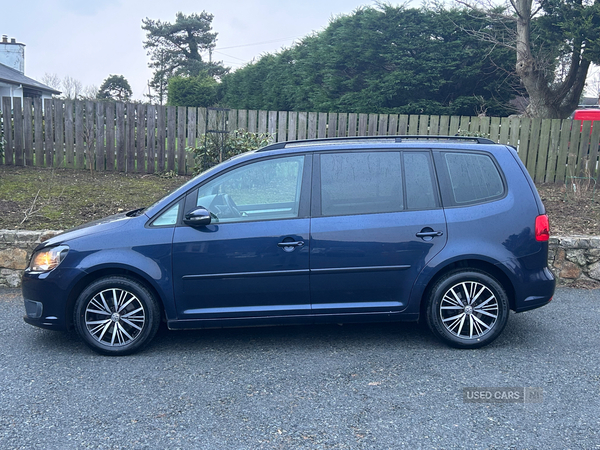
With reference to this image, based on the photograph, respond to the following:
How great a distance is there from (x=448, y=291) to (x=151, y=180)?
780 centimetres

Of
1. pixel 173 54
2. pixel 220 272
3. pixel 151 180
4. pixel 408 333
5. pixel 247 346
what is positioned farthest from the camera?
pixel 173 54

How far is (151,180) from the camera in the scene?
10906mm

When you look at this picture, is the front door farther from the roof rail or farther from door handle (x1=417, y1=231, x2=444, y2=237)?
door handle (x1=417, y1=231, x2=444, y2=237)

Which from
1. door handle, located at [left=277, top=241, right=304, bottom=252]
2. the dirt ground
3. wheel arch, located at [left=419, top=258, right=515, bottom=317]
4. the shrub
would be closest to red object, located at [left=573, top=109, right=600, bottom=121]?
the dirt ground

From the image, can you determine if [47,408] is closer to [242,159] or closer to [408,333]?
[242,159]

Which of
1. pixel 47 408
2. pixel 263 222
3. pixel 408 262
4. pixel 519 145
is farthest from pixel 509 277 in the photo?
pixel 519 145

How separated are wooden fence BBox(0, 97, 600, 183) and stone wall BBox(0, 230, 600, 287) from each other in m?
4.85

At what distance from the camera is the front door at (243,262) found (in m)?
4.34

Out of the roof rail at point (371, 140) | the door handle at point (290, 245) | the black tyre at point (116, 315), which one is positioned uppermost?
the roof rail at point (371, 140)

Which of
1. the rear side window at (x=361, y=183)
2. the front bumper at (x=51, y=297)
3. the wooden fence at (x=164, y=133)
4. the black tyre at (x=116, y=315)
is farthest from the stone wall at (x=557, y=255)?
the wooden fence at (x=164, y=133)

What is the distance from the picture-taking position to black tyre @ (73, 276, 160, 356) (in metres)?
4.38

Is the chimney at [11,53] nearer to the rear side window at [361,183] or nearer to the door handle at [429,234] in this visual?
the rear side window at [361,183]

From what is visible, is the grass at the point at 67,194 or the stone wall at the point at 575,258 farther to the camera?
the grass at the point at 67,194

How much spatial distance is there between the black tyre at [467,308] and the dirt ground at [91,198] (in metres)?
3.27
